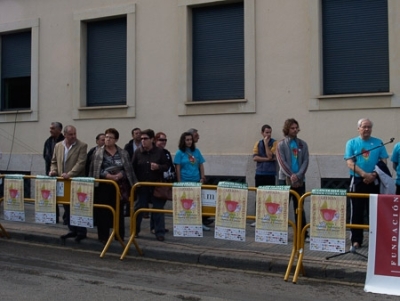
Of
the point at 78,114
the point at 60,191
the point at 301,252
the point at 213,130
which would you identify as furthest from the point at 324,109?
the point at 78,114

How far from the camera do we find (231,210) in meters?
8.13

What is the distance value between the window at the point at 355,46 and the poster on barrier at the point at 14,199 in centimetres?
585

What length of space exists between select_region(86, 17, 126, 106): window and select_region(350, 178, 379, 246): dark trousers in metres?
6.63

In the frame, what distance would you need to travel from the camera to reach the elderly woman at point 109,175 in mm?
9383

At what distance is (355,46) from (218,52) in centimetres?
292

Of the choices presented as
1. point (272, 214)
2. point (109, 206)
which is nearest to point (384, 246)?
point (272, 214)

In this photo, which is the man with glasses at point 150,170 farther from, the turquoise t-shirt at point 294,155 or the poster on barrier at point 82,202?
the turquoise t-shirt at point 294,155

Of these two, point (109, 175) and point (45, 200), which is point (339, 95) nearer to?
point (109, 175)

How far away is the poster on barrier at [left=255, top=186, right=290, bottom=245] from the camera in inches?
305

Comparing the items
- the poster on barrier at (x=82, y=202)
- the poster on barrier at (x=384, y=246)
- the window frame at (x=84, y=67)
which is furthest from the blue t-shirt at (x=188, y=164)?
the poster on barrier at (x=384, y=246)

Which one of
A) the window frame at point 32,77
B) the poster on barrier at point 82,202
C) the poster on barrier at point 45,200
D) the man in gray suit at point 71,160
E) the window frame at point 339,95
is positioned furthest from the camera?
the window frame at point 32,77

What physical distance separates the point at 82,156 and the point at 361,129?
14.7 ft

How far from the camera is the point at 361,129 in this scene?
8.72 m

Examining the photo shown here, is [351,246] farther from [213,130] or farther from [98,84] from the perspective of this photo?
[98,84]
